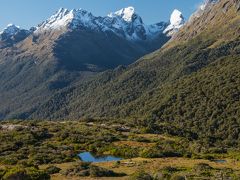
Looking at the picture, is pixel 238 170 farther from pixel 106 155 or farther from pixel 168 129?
pixel 168 129

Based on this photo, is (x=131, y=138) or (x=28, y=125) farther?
(x=28, y=125)

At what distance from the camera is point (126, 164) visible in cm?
7638

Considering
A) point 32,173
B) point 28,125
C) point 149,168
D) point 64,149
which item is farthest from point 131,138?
point 32,173

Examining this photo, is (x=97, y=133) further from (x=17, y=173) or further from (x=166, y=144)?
(x=17, y=173)

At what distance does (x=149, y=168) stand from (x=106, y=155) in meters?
22.7

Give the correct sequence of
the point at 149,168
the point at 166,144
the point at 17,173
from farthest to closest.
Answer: the point at 166,144
the point at 149,168
the point at 17,173

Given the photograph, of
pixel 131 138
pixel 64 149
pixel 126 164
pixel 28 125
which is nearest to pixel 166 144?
pixel 131 138

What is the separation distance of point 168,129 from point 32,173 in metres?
106

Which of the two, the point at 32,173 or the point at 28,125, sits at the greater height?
the point at 28,125

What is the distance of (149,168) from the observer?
234ft

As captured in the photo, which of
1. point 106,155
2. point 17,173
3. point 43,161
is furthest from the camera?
point 106,155

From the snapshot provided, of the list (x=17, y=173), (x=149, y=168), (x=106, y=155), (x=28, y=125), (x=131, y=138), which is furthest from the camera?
(x=28, y=125)

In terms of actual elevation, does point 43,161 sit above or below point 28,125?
below

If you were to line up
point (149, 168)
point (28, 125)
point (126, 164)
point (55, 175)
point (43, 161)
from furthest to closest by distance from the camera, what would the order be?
point (28, 125), point (43, 161), point (126, 164), point (149, 168), point (55, 175)
